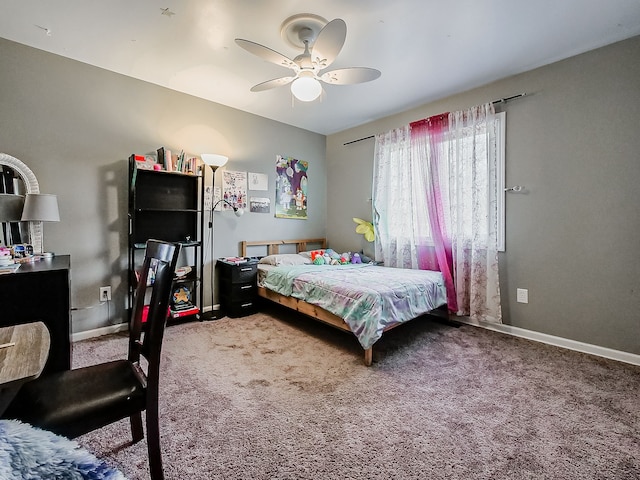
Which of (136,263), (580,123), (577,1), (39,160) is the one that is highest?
(577,1)

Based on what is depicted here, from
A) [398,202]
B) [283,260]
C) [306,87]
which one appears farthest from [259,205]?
[306,87]

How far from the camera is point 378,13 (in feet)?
6.64

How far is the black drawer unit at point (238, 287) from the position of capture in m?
3.37

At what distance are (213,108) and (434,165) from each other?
2674 millimetres

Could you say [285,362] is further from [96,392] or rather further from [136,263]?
[136,263]

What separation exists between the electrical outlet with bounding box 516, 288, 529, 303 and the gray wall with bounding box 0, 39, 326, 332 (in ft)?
11.1

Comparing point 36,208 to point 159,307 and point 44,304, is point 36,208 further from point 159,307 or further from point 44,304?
point 159,307

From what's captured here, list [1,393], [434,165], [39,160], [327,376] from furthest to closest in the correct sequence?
[434,165]
[39,160]
[327,376]
[1,393]

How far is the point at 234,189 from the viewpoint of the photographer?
3699 mm

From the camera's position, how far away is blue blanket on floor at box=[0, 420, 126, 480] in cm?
43

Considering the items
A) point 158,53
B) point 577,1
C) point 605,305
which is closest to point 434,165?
point 577,1

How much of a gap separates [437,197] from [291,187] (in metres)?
2.03

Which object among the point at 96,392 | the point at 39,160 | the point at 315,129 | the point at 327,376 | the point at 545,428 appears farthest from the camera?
the point at 315,129

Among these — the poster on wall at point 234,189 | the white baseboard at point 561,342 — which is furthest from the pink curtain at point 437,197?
the poster on wall at point 234,189
